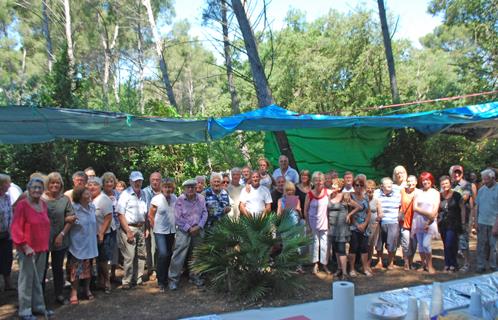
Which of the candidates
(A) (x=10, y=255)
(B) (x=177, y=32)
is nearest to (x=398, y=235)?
(A) (x=10, y=255)

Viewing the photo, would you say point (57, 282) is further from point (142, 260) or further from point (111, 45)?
point (111, 45)

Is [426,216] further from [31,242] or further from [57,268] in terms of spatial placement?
[31,242]

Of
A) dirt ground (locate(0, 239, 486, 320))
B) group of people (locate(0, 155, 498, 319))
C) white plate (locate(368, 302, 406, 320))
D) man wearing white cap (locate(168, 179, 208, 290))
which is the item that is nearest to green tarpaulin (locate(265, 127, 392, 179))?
group of people (locate(0, 155, 498, 319))

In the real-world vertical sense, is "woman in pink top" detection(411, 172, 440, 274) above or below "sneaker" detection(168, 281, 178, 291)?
above

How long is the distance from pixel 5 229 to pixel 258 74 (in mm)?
Answer: 5456

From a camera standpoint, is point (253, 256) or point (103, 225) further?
point (103, 225)

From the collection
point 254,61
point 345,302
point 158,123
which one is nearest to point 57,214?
point 158,123

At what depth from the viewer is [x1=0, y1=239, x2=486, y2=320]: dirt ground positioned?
3928mm

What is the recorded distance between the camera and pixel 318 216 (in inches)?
198

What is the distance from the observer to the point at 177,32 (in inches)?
1273

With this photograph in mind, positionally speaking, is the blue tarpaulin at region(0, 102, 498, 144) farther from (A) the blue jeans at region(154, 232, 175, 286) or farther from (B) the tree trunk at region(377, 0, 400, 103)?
(B) the tree trunk at region(377, 0, 400, 103)

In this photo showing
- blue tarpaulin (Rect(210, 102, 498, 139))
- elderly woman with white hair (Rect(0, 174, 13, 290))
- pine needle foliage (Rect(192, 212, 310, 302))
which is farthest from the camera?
blue tarpaulin (Rect(210, 102, 498, 139))

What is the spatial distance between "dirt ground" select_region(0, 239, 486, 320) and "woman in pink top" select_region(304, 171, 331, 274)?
285mm

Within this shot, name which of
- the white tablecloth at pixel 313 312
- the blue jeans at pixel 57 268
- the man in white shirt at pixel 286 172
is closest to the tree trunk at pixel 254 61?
the man in white shirt at pixel 286 172
